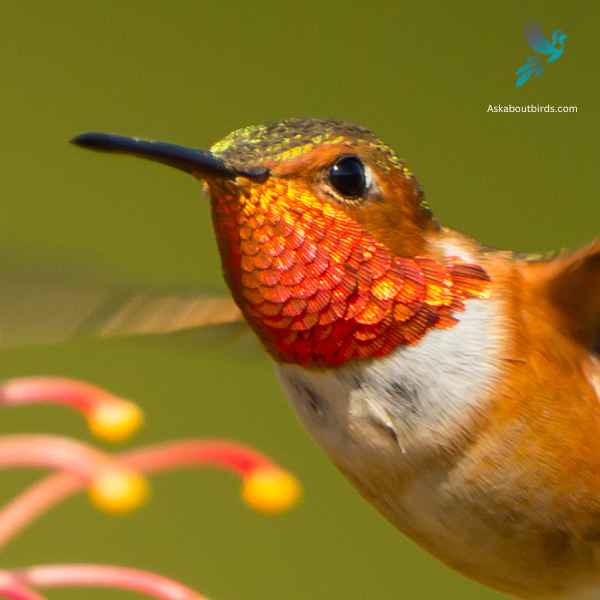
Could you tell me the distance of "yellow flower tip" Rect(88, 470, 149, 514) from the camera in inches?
37.9

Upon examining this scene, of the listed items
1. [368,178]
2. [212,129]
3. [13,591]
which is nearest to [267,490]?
[13,591]

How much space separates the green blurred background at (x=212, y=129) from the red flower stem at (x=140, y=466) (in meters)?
0.71

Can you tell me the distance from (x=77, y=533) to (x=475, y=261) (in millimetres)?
1305

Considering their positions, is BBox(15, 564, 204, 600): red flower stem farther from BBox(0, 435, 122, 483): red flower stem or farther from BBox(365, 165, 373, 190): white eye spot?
BBox(365, 165, 373, 190): white eye spot

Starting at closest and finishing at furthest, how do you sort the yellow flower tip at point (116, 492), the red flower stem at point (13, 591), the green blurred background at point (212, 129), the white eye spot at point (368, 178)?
the white eye spot at point (368, 178)
the red flower stem at point (13, 591)
the yellow flower tip at point (116, 492)
the green blurred background at point (212, 129)

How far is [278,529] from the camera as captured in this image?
6.97ft

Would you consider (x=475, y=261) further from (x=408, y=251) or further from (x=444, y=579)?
(x=444, y=579)

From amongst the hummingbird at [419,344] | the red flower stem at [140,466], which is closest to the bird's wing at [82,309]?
the hummingbird at [419,344]

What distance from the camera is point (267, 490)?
1005 millimetres

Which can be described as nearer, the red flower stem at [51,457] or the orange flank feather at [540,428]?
the orange flank feather at [540,428]

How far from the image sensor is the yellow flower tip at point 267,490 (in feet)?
3.29

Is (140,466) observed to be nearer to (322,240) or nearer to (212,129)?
(322,240)

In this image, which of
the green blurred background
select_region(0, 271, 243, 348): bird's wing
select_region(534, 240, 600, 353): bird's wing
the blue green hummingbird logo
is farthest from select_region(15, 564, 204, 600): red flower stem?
the green blurred background

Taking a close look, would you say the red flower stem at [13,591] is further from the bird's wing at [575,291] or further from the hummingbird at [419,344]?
the bird's wing at [575,291]
